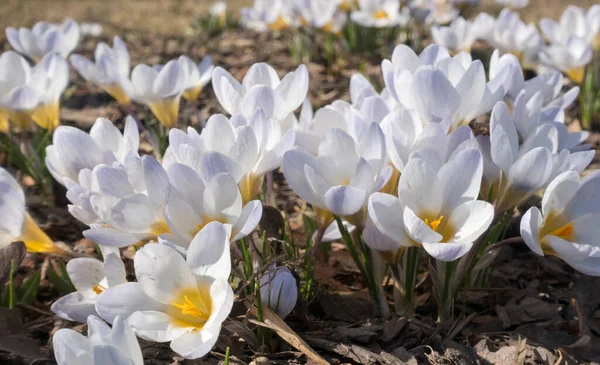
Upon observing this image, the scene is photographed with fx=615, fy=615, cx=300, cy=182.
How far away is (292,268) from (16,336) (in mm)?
635

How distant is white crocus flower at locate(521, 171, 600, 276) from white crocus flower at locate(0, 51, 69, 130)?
4.87 feet

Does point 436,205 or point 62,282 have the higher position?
point 436,205

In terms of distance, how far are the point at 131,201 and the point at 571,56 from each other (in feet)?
6.36

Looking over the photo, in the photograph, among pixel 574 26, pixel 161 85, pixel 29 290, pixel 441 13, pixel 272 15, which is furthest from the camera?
pixel 441 13

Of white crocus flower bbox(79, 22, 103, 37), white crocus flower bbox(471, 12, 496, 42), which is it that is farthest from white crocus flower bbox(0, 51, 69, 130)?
white crocus flower bbox(79, 22, 103, 37)

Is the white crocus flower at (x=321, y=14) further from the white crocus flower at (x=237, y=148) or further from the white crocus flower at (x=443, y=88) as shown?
the white crocus flower at (x=237, y=148)

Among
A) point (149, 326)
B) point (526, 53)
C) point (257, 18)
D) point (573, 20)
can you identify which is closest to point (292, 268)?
point (149, 326)

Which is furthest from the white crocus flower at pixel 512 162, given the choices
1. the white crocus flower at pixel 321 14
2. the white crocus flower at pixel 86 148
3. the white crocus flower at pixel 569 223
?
the white crocus flower at pixel 321 14

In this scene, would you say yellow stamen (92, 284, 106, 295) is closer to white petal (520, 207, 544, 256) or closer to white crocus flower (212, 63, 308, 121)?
white crocus flower (212, 63, 308, 121)

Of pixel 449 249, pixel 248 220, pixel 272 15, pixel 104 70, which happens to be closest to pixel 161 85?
pixel 104 70

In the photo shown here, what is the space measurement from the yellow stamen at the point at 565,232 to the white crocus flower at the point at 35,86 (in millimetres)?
1507

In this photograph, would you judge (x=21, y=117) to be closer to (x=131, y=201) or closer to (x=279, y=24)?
(x=131, y=201)

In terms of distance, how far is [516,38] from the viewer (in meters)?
2.63

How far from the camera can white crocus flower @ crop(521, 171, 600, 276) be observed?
1.11 m
